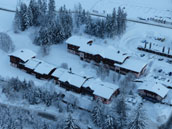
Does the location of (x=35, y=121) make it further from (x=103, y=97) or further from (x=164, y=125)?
(x=164, y=125)

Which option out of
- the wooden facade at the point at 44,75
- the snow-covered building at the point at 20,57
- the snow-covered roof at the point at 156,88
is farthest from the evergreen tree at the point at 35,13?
the snow-covered roof at the point at 156,88

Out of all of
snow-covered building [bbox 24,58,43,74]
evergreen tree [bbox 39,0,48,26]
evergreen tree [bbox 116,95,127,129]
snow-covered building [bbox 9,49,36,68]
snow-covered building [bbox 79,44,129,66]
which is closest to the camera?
evergreen tree [bbox 116,95,127,129]

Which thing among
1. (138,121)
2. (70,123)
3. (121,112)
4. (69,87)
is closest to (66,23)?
(69,87)

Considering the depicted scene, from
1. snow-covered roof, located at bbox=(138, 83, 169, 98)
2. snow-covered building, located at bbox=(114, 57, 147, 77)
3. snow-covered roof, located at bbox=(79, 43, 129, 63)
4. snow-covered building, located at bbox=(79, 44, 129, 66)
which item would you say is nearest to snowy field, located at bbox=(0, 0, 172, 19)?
snow-covered roof, located at bbox=(79, 43, 129, 63)

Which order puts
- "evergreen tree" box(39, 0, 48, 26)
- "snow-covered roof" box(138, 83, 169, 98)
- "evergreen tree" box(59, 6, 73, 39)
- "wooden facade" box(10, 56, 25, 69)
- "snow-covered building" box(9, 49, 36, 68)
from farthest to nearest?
"evergreen tree" box(39, 0, 48, 26) → "evergreen tree" box(59, 6, 73, 39) → "wooden facade" box(10, 56, 25, 69) → "snow-covered building" box(9, 49, 36, 68) → "snow-covered roof" box(138, 83, 169, 98)

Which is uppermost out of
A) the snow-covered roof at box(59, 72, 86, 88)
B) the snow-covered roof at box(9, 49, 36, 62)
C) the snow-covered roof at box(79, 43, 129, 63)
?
the snow-covered roof at box(79, 43, 129, 63)

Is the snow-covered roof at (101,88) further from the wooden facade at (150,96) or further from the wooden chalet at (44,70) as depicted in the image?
the wooden chalet at (44,70)

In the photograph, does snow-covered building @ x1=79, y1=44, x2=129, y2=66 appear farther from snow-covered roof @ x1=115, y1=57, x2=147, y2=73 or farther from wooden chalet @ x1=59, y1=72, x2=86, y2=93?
wooden chalet @ x1=59, y1=72, x2=86, y2=93
